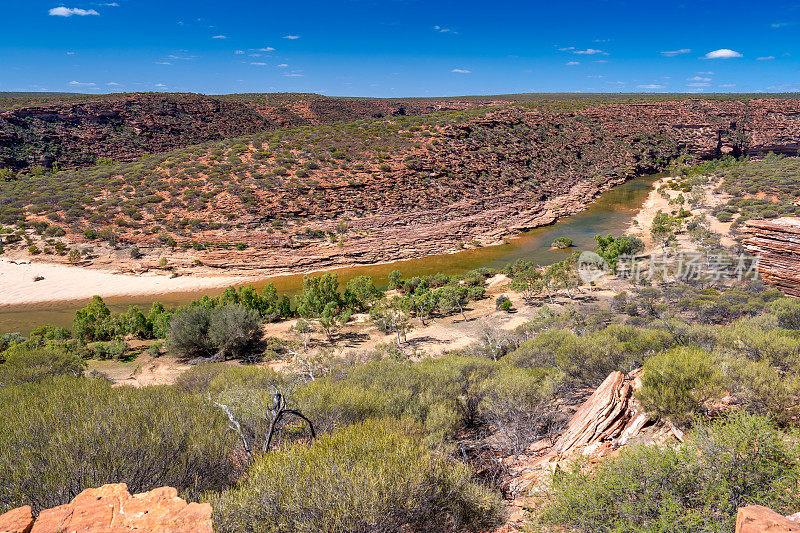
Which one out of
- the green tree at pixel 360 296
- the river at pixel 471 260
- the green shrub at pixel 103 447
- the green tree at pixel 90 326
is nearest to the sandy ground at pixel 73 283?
the river at pixel 471 260

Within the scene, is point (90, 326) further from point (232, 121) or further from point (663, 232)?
point (232, 121)

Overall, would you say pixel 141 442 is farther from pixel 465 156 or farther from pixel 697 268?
pixel 465 156

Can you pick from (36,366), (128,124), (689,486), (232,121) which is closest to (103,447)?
(689,486)

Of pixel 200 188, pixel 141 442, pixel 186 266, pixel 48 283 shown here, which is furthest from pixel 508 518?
pixel 200 188

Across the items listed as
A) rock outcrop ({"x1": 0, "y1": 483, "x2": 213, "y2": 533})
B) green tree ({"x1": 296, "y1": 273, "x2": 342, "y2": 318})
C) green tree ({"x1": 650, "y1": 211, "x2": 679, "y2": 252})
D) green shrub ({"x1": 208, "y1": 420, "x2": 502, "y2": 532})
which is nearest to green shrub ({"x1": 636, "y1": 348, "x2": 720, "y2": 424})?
green shrub ({"x1": 208, "y1": 420, "x2": 502, "y2": 532})

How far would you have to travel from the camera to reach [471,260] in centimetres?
3219

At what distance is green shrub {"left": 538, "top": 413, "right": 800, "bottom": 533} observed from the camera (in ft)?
12.2

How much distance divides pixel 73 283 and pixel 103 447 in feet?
91.0

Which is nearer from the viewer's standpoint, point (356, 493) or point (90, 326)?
point (356, 493)

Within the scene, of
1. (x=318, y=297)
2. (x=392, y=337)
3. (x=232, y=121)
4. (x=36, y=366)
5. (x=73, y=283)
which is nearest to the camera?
(x=36, y=366)

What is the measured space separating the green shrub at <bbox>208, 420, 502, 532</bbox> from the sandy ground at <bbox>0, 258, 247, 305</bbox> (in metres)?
25.1

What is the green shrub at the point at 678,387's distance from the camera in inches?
238

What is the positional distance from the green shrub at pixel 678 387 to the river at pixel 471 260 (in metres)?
22.2

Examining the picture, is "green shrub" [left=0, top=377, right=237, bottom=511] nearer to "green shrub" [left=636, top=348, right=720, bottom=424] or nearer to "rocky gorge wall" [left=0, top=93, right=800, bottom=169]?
"green shrub" [left=636, top=348, right=720, bottom=424]
